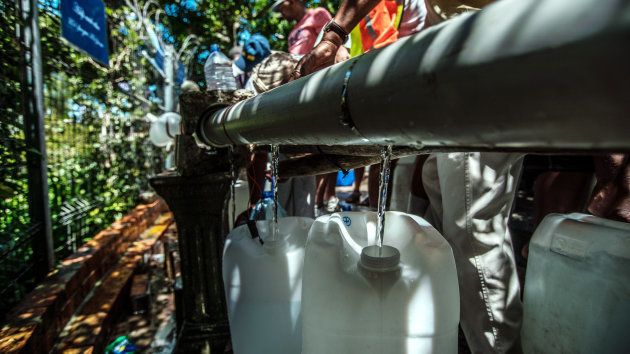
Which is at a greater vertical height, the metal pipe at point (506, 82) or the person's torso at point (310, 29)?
the person's torso at point (310, 29)

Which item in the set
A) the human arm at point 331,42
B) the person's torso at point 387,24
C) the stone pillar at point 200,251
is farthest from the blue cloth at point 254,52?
the stone pillar at point 200,251

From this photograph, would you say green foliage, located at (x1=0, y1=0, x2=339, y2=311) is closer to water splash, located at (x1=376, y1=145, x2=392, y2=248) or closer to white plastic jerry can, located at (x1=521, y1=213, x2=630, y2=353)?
water splash, located at (x1=376, y1=145, x2=392, y2=248)

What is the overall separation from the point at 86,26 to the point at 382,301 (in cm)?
416

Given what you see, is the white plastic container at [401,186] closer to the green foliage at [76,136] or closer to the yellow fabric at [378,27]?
the yellow fabric at [378,27]

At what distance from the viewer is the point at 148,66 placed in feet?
→ 24.1

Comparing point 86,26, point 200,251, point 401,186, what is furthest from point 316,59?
point 86,26

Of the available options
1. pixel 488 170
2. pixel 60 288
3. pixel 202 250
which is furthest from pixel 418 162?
pixel 60 288

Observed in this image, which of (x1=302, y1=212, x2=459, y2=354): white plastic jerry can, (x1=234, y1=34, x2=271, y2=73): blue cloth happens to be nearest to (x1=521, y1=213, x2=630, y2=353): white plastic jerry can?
(x1=302, y1=212, x2=459, y2=354): white plastic jerry can

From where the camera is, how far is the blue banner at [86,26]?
3.19m

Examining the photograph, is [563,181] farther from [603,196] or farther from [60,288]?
[60,288]

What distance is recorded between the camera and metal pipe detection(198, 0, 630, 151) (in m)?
0.25

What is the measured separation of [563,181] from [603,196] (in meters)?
1.09

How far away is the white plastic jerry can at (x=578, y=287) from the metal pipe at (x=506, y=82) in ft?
2.82

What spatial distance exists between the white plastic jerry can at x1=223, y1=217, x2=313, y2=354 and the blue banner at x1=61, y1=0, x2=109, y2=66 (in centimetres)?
327
